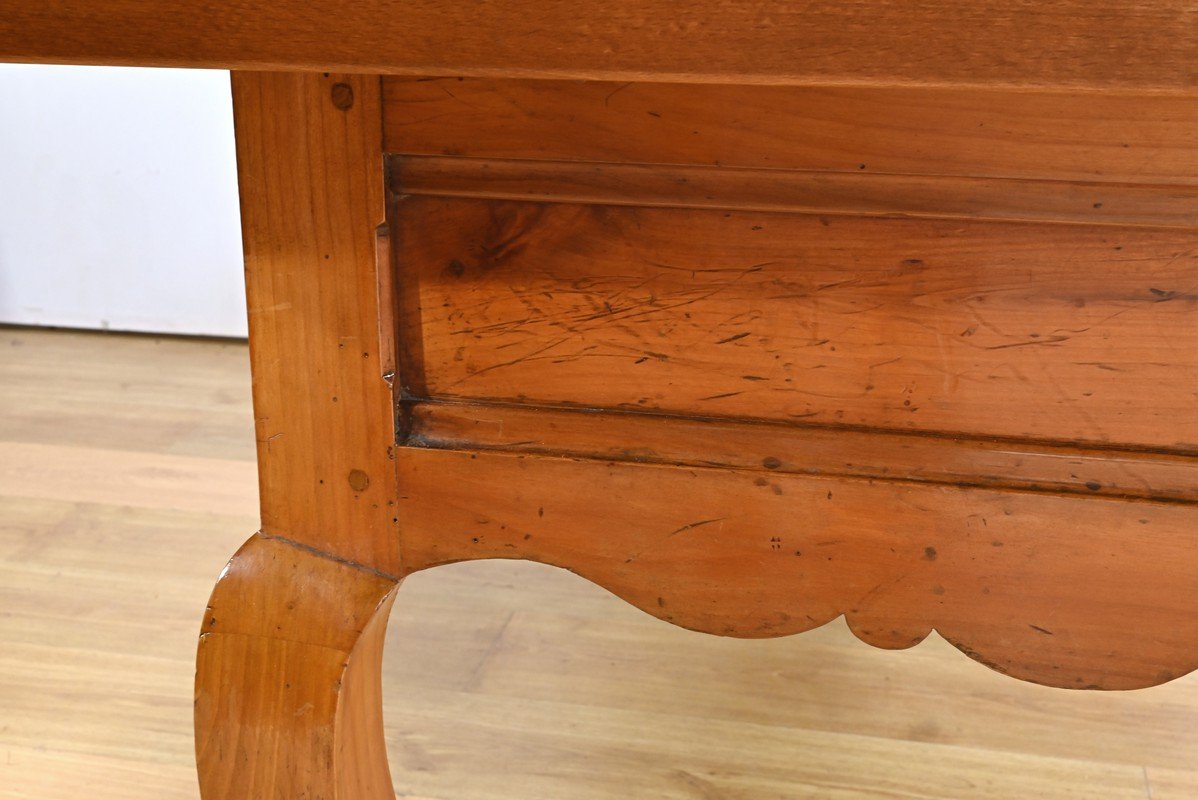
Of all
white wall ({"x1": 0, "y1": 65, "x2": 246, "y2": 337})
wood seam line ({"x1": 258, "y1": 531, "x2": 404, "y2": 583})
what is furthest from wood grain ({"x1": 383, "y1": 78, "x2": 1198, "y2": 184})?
white wall ({"x1": 0, "y1": 65, "x2": 246, "y2": 337})

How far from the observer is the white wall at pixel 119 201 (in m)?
2.19

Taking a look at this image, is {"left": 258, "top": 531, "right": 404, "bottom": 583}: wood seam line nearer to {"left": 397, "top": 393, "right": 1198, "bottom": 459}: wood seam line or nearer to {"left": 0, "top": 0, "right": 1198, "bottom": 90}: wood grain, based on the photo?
{"left": 397, "top": 393, "right": 1198, "bottom": 459}: wood seam line

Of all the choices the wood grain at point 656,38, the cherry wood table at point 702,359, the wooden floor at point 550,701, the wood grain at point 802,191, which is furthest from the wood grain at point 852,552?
the wooden floor at point 550,701

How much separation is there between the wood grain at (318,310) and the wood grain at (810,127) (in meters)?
0.03

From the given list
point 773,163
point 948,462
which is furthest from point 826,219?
point 948,462

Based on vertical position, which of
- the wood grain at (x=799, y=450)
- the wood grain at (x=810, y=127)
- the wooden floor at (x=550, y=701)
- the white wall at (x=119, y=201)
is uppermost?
the wood grain at (x=810, y=127)

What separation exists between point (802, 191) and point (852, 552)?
0.66 ft

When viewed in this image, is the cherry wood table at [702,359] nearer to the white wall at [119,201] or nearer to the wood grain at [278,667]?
the wood grain at [278,667]

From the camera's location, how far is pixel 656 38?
0.48 meters

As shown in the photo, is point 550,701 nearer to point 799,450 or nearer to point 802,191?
point 799,450

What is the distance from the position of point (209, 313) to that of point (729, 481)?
1.78 metres

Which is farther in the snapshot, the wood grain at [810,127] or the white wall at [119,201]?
the white wall at [119,201]

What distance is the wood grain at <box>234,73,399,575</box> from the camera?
63 cm

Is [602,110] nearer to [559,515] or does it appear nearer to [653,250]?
[653,250]
